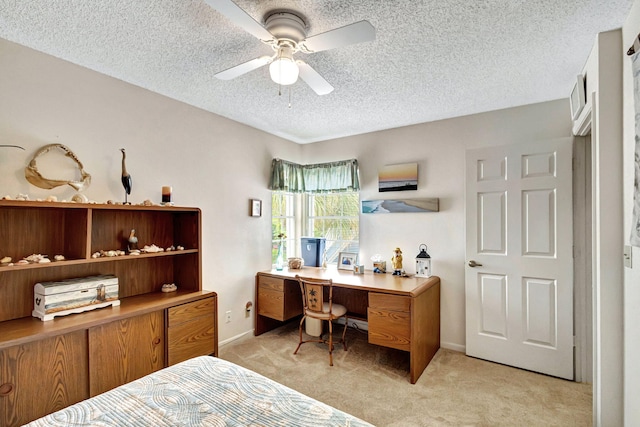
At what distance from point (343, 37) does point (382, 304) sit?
208 cm

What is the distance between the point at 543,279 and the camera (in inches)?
105

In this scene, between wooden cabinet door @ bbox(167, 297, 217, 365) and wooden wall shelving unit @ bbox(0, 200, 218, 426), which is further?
Answer: wooden cabinet door @ bbox(167, 297, 217, 365)

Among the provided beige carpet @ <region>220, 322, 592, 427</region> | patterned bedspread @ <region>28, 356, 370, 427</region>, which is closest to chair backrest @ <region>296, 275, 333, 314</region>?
beige carpet @ <region>220, 322, 592, 427</region>

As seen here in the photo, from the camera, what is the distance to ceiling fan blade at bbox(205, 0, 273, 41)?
1.24 m

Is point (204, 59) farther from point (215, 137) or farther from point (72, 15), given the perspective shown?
point (215, 137)

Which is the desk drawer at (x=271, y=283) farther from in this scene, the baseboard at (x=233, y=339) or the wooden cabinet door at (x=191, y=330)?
the wooden cabinet door at (x=191, y=330)

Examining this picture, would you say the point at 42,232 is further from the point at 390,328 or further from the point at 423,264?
the point at 423,264

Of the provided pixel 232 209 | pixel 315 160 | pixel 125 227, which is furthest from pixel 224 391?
pixel 315 160

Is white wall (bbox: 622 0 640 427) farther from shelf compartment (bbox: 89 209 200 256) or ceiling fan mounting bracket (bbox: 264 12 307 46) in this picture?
shelf compartment (bbox: 89 209 200 256)

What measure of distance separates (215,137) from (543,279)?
10.9 ft

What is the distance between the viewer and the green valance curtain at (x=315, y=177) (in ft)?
12.3

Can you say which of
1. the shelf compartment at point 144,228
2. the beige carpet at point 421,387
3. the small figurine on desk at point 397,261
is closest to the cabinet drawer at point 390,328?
the beige carpet at point 421,387

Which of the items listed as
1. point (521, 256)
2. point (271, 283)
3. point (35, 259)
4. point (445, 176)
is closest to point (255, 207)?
point (271, 283)

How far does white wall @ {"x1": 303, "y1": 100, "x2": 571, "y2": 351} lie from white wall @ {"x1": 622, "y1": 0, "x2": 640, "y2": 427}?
126 centimetres
